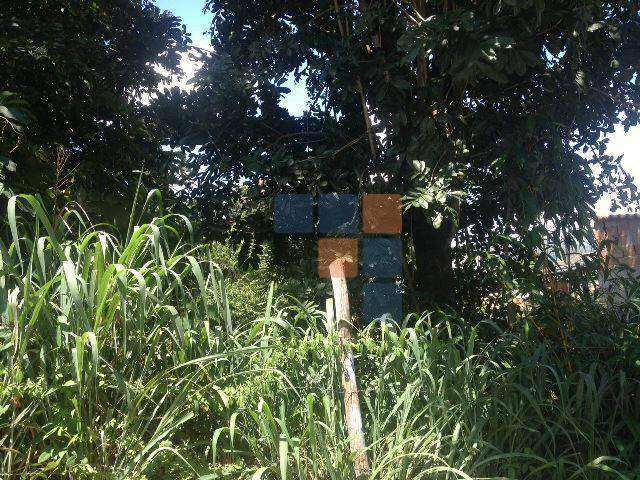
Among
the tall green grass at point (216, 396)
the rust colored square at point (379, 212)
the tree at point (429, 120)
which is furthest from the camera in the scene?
the rust colored square at point (379, 212)

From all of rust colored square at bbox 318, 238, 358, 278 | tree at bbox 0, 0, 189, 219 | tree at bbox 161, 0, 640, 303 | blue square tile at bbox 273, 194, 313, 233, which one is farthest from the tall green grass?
tree at bbox 0, 0, 189, 219

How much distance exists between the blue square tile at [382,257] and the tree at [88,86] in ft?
4.65

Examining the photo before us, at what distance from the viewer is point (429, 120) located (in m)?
3.29

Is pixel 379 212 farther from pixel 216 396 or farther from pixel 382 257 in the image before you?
pixel 216 396

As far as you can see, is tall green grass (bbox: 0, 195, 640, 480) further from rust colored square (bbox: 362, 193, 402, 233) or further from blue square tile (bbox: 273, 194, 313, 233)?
blue square tile (bbox: 273, 194, 313, 233)

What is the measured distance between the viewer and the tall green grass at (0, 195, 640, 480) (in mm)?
1753

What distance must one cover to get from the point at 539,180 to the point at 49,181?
2686 millimetres

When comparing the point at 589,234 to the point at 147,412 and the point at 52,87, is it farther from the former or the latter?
the point at 52,87

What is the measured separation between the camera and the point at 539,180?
129 inches

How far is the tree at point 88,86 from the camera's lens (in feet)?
11.9

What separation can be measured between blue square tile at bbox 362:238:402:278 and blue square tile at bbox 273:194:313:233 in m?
0.38

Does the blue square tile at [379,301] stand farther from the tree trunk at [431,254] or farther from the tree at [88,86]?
the tree at [88,86]

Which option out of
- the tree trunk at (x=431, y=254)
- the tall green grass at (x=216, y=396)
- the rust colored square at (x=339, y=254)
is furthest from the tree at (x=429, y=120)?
the tall green grass at (x=216, y=396)

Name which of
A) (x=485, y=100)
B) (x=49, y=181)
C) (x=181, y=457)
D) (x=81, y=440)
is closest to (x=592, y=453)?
(x=181, y=457)
